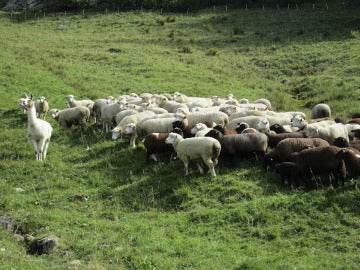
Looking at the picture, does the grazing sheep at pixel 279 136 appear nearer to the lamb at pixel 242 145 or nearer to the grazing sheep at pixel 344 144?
the lamb at pixel 242 145

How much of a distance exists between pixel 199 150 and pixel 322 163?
137 inches

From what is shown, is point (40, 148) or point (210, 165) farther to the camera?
point (40, 148)

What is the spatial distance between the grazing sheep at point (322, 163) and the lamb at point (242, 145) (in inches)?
71.8

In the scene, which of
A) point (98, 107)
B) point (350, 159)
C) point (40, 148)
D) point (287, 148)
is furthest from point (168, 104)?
point (350, 159)

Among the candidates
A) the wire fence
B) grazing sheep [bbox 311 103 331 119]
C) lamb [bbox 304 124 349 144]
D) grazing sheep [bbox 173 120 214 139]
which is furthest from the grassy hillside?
the wire fence

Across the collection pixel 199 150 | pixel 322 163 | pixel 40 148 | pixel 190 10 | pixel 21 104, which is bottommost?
pixel 40 148

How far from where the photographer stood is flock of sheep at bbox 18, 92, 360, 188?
44.2ft

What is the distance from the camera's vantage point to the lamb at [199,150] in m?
14.4

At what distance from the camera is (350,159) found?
1298 cm

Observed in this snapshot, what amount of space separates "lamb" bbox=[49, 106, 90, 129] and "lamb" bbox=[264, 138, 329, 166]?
845 centimetres

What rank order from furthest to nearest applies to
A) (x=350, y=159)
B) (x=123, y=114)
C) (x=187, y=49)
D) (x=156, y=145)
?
(x=187, y=49) → (x=123, y=114) → (x=156, y=145) → (x=350, y=159)

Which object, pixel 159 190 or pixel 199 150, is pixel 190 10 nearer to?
pixel 199 150

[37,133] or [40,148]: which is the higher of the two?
[37,133]

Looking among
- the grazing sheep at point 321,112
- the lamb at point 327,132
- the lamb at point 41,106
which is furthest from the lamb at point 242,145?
the lamb at point 41,106
